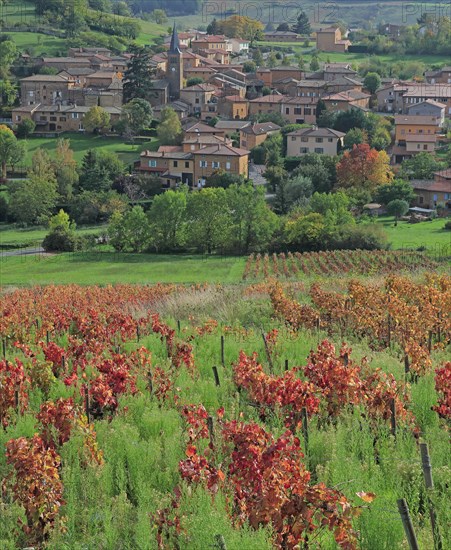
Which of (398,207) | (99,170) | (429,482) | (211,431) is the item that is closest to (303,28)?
(99,170)

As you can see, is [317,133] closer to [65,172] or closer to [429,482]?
[65,172]

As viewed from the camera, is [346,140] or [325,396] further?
[346,140]

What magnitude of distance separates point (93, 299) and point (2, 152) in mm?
46932

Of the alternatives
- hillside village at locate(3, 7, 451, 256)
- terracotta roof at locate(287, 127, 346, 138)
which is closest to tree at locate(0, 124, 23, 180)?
hillside village at locate(3, 7, 451, 256)

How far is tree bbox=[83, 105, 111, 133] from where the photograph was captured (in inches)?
2830

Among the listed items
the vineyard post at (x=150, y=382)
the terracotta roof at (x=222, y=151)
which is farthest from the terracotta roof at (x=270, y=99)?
the vineyard post at (x=150, y=382)

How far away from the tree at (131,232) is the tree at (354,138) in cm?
2375

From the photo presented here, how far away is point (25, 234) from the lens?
2029 inches

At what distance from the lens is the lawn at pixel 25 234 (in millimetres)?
47062

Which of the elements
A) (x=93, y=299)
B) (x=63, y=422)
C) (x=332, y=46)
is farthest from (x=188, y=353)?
A: (x=332, y=46)

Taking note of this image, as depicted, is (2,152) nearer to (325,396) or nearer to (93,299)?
(93,299)

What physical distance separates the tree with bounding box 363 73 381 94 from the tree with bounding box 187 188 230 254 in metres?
39.0

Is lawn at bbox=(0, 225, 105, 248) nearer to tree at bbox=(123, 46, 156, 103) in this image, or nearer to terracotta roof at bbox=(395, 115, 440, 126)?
terracotta roof at bbox=(395, 115, 440, 126)

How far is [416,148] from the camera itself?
64938 mm
